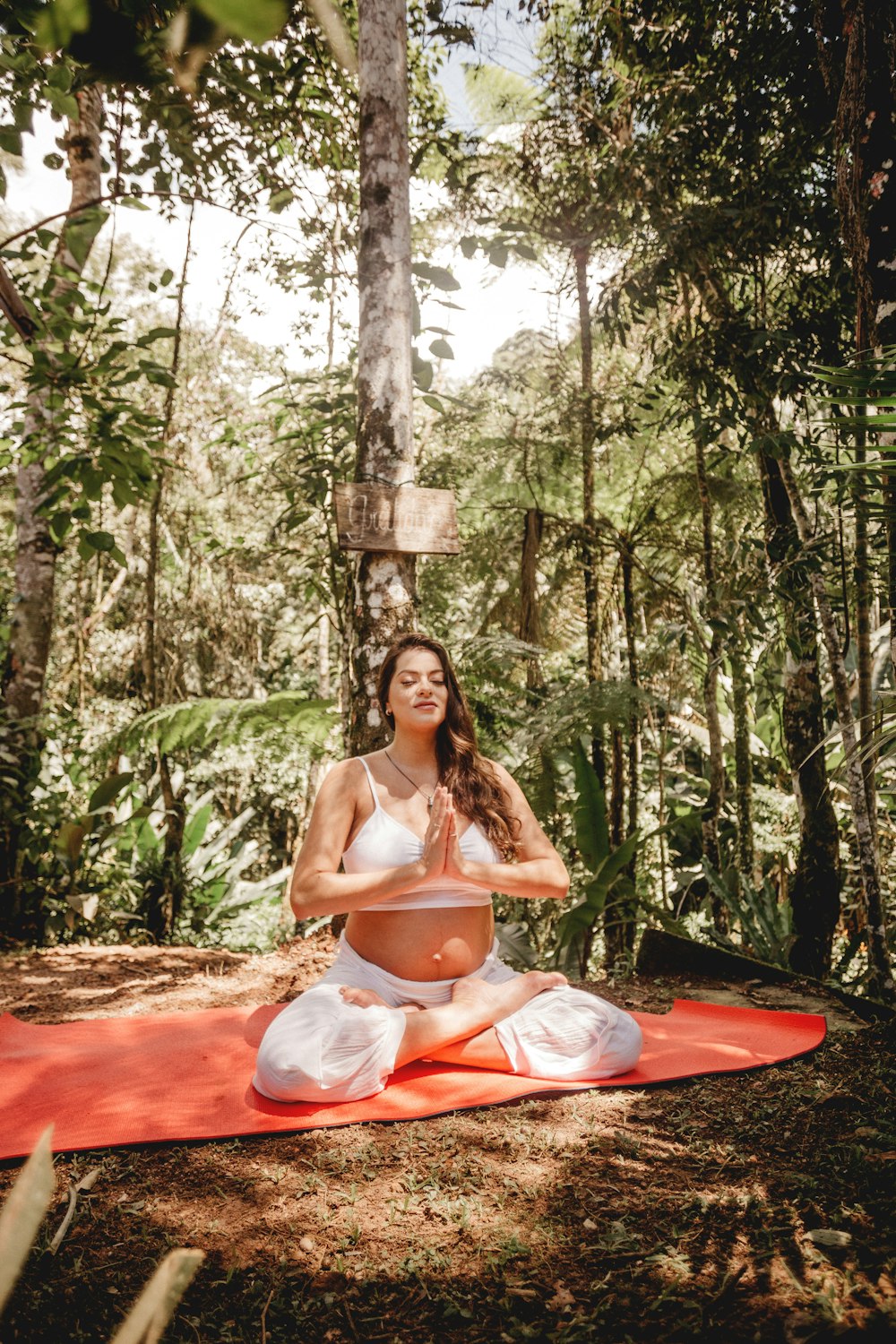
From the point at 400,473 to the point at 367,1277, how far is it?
9.03 ft

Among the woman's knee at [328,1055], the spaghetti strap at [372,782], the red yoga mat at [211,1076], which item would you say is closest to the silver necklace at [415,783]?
the spaghetti strap at [372,782]

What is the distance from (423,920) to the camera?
263 cm

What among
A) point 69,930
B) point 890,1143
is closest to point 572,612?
point 69,930

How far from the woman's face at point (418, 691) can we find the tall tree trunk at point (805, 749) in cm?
181

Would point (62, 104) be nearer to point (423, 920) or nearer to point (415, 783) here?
point (415, 783)

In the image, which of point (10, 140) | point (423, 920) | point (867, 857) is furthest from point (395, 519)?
point (867, 857)

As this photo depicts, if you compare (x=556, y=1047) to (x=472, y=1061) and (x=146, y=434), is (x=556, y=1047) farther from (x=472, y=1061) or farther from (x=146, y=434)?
(x=146, y=434)

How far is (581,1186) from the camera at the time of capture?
182 centimetres

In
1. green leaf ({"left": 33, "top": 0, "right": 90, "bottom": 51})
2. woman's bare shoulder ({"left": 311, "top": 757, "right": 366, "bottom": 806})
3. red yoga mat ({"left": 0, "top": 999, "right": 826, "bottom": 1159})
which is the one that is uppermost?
green leaf ({"left": 33, "top": 0, "right": 90, "bottom": 51})

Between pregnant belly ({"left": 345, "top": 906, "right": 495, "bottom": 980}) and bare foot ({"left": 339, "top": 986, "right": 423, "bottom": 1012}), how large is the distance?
132 mm

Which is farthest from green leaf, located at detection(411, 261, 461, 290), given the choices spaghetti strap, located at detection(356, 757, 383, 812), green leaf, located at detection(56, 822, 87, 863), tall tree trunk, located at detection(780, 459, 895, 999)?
green leaf, located at detection(56, 822, 87, 863)

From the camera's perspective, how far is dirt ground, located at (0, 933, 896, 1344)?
4.53 ft

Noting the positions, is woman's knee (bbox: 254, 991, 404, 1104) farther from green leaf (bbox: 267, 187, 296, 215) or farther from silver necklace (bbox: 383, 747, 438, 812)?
green leaf (bbox: 267, 187, 296, 215)

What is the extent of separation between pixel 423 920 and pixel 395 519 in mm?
1567
